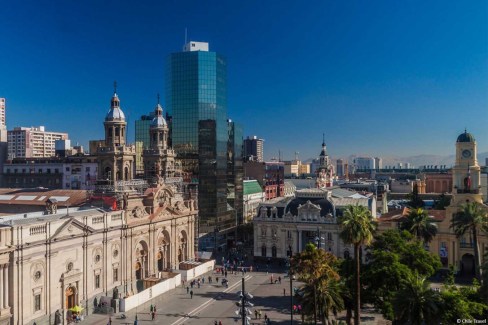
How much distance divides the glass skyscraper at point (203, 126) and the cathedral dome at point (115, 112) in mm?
30799

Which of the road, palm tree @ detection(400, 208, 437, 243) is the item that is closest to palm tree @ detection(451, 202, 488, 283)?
palm tree @ detection(400, 208, 437, 243)

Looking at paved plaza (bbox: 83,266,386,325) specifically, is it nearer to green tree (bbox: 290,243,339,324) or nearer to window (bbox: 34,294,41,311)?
window (bbox: 34,294,41,311)

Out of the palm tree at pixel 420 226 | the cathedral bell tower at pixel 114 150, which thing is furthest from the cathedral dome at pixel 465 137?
the cathedral bell tower at pixel 114 150

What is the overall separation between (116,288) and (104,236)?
289 inches

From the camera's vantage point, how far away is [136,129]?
432 ft

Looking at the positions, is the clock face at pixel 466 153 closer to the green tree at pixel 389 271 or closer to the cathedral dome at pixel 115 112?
the green tree at pixel 389 271

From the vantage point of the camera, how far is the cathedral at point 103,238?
47750 mm

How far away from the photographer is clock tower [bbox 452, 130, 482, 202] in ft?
244

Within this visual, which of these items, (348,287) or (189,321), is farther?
(189,321)

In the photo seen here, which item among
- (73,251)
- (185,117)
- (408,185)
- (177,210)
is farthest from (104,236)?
(408,185)

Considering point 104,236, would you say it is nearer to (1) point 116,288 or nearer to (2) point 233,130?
(1) point 116,288

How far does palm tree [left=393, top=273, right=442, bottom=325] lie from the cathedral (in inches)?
1418

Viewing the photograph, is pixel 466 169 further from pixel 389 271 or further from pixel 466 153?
pixel 389 271

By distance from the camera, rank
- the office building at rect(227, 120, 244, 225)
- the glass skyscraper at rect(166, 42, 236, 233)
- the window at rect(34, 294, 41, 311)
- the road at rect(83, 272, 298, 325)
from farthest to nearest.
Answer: the office building at rect(227, 120, 244, 225) < the glass skyscraper at rect(166, 42, 236, 233) < the road at rect(83, 272, 298, 325) < the window at rect(34, 294, 41, 311)
